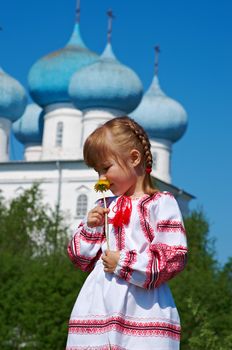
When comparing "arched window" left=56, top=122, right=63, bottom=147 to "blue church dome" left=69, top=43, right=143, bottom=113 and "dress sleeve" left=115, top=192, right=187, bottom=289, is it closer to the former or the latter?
"blue church dome" left=69, top=43, right=143, bottom=113

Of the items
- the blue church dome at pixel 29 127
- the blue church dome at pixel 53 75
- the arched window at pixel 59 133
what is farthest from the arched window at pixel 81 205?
the blue church dome at pixel 29 127

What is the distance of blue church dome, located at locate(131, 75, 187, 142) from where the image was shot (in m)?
33.5

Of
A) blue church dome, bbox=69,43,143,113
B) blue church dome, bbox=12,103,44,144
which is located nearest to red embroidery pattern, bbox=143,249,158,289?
blue church dome, bbox=69,43,143,113

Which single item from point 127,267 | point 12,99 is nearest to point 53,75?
point 12,99

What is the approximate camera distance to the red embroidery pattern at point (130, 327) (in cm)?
390

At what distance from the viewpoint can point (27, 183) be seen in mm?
32250

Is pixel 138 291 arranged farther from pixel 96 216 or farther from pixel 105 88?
pixel 105 88

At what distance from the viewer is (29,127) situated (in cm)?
3509

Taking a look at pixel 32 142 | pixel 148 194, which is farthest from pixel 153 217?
pixel 32 142

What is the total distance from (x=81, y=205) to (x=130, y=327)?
2726cm

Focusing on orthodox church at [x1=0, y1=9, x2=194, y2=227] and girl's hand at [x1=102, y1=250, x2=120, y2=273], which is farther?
orthodox church at [x1=0, y1=9, x2=194, y2=227]

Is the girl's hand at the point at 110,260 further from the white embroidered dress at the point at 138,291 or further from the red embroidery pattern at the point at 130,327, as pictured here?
the red embroidery pattern at the point at 130,327

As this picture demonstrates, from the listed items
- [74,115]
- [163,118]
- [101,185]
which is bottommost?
[101,185]

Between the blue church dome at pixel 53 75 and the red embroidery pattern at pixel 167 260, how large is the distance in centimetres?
2775
